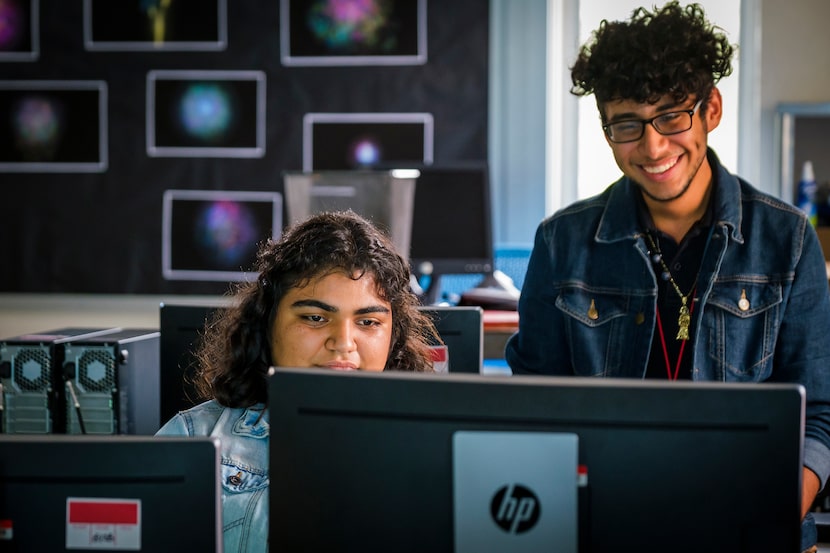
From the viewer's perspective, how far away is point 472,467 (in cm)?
73

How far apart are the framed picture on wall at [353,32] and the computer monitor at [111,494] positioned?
11.2ft

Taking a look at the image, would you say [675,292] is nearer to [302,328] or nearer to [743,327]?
[743,327]

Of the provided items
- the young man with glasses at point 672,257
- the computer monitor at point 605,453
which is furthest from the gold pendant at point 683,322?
the computer monitor at point 605,453

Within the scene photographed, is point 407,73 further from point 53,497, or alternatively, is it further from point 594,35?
point 53,497

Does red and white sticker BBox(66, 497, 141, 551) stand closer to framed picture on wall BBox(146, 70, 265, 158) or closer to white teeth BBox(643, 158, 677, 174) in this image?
white teeth BBox(643, 158, 677, 174)

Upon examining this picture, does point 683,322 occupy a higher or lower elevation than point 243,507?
higher

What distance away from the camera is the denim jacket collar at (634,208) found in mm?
1523

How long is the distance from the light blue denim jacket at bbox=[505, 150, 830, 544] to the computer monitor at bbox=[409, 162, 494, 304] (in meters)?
1.46

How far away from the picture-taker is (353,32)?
4004mm

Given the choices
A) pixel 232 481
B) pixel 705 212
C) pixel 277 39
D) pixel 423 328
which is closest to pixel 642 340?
pixel 705 212

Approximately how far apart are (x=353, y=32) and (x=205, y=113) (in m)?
0.78

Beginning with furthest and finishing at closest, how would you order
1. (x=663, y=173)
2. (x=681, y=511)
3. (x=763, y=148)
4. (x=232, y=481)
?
1. (x=763, y=148)
2. (x=663, y=173)
3. (x=232, y=481)
4. (x=681, y=511)

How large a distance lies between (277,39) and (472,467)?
3.60m

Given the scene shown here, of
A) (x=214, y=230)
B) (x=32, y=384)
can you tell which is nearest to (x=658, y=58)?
(x=32, y=384)
